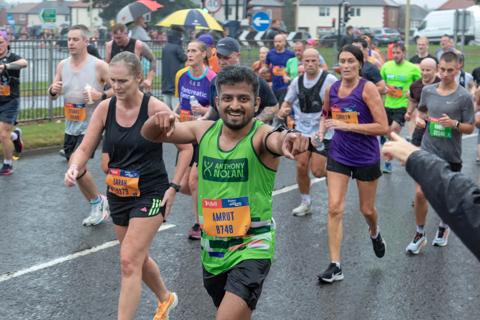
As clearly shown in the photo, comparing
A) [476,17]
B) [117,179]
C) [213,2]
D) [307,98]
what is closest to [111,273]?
[117,179]

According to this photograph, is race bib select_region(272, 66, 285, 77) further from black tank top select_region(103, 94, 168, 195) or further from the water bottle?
black tank top select_region(103, 94, 168, 195)

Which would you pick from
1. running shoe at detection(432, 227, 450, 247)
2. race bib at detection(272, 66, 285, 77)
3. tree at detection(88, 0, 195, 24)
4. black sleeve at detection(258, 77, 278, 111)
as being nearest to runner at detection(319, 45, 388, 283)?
black sleeve at detection(258, 77, 278, 111)

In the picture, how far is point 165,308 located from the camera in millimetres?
5434

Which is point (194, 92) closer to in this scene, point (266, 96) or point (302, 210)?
point (266, 96)

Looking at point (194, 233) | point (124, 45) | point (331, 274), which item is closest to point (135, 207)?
point (331, 274)

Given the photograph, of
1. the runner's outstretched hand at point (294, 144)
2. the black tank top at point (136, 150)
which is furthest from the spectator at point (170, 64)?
the runner's outstretched hand at point (294, 144)

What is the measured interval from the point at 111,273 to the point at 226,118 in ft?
9.03

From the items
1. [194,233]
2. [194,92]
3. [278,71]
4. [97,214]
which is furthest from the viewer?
[278,71]

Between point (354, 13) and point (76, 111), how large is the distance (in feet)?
396

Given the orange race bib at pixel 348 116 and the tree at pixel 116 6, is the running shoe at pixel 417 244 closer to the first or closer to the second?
the orange race bib at pixel 348 116

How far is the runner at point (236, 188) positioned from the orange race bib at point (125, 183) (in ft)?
2.92

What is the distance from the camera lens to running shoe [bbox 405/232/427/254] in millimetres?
7488

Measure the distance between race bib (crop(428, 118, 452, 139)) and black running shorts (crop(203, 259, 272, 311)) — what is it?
143 inches

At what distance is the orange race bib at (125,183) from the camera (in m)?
5.27
